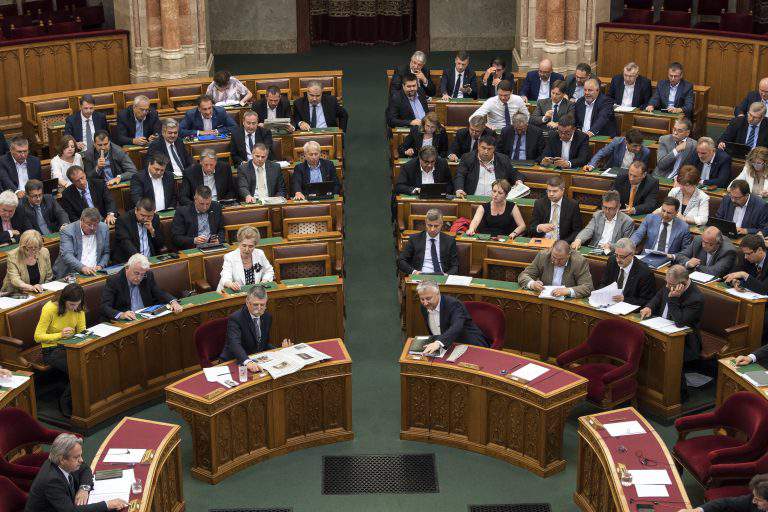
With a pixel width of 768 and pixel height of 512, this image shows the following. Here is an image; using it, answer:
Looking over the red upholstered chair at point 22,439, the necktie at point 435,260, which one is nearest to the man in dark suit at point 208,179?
the necktie at point 435,260

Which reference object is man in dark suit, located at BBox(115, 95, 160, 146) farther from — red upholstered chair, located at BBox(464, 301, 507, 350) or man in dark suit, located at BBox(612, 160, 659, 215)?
man in dark suit, located at BBox(612, 160, 659, 215)

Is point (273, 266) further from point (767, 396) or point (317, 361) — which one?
point (767, 396)

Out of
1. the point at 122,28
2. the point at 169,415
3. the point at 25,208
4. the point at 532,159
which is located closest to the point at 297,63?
the point at 122,28

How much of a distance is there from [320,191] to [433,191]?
4.02 ft

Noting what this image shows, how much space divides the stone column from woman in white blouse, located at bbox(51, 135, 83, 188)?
14.8ft

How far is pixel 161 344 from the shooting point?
9812 millimetres

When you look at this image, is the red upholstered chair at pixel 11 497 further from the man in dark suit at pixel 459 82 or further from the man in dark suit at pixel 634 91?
the man in dark suit at pixel 634 91

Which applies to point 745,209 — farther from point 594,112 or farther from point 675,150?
point 594,112

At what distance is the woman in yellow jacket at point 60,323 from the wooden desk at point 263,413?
4.32 feet

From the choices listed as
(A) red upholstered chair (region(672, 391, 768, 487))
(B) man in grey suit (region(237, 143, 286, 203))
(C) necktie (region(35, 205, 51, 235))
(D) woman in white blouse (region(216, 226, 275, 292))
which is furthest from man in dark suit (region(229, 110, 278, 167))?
(A) red upholstered chair (region(672, 391, 768, 487))

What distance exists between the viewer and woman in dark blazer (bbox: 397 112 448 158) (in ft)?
42.6

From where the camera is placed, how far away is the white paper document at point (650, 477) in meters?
7.32

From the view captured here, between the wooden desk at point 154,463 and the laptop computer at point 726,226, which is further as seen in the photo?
the laptop computer at point 726,226

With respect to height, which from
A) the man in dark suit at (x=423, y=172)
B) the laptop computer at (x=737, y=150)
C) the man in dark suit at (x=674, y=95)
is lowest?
the man in dark suit at (x=423, y=172)
